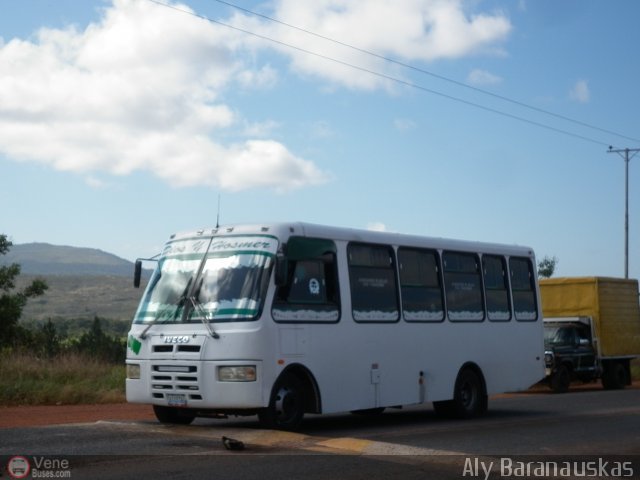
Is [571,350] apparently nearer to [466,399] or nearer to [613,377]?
[613,377]

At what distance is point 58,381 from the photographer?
21234 mm

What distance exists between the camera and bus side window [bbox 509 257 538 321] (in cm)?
1956

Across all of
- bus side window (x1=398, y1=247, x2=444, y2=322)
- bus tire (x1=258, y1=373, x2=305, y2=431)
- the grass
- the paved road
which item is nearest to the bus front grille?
the paved road

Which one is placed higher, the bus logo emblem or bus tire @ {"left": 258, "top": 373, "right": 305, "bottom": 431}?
the bus logo emblem

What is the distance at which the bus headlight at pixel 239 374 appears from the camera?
533 inches

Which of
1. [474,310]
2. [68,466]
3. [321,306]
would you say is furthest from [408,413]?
[68,466]

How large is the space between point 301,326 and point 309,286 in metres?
0.64

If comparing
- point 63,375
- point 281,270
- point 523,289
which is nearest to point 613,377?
point 523,289

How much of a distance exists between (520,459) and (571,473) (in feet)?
3.42

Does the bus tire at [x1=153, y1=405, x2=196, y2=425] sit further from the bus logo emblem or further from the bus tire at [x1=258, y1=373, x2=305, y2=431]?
the bus tire at [x1=258, y1=373, x2=305, y2=431]

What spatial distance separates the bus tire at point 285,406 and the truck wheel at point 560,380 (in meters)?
15.3

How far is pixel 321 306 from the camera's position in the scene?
14.9 meters

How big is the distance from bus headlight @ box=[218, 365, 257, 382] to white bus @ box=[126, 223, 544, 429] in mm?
14

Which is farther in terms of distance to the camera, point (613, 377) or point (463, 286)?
point (613, 377)
